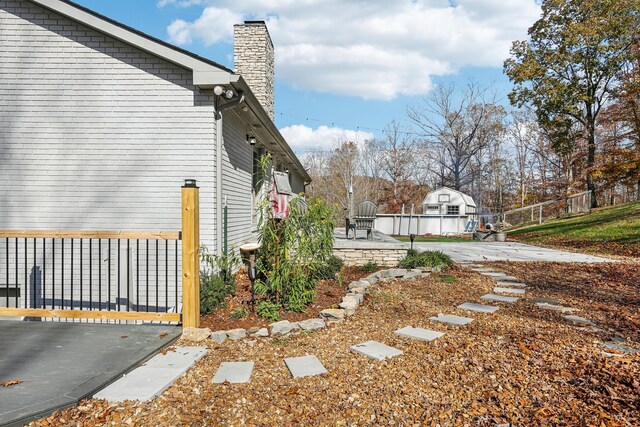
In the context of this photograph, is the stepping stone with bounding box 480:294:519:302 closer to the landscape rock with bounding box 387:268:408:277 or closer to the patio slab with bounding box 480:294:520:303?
the patio slab with bounding box 480:294:520:303

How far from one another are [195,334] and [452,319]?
9.40 ft

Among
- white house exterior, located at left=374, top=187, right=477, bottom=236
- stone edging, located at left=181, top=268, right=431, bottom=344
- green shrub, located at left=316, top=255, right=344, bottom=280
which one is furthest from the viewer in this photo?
white house exterior, located at left=374, top=187, right=477, bottom=236

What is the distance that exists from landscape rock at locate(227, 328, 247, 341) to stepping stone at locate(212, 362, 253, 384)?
680mm

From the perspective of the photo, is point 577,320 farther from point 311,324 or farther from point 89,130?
point 89,130

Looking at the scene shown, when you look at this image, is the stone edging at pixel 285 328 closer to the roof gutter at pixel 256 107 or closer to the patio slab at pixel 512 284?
the patio slab at pixel 512 284

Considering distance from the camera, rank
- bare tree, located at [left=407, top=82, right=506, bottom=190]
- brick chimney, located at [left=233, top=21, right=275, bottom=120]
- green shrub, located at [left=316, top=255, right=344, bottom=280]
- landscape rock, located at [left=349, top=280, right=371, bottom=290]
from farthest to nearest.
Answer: bare tree, located at [left=407, top=82, right=506, bottom=190], brick chimney, located at [left=233, top=21, right=275, bottom=120], green shrub, located at [left=316, top=255, right=344, bottom=280], landscape rock, located at [left=349, top=280, right=371, bottom=290]

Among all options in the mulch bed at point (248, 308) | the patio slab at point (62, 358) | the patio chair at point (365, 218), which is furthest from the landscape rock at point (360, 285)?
the patio chair at point (365, 218)

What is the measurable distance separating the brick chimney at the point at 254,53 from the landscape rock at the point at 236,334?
813 cm

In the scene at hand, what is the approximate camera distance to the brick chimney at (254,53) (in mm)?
10453

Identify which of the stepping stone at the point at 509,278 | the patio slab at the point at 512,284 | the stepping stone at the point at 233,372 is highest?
the stepping stone at the point at 509,278

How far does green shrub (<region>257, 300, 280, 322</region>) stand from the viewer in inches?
177

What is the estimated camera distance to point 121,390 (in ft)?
9.18

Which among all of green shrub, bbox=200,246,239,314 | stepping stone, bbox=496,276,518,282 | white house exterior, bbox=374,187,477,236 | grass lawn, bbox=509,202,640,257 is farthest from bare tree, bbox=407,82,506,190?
green shrub, bbox=200,246,239,314

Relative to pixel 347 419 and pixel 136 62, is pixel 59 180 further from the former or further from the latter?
pixel 347 419
